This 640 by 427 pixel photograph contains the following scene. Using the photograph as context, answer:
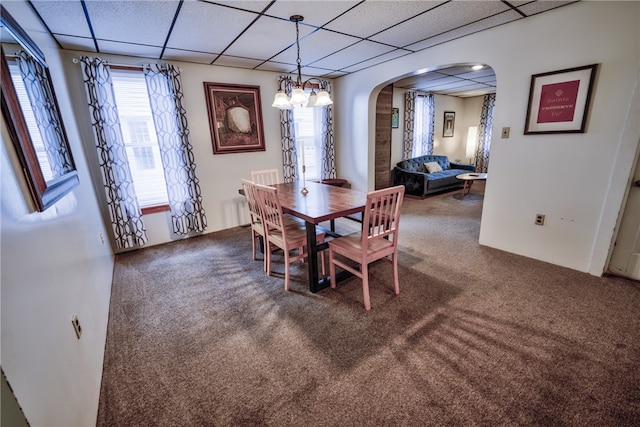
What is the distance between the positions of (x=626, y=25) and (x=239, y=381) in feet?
12.1

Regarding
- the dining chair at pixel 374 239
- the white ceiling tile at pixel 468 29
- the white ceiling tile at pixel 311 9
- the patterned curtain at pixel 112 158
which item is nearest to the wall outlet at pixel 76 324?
the dining chair at pixel 374 239

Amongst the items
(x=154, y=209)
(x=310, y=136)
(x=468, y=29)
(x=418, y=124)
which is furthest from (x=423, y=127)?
(x=154, y=209)

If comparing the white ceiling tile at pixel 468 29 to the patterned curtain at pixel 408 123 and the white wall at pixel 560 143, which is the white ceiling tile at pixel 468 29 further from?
the patterned curtain at pixel 408 123

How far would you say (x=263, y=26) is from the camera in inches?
95.8

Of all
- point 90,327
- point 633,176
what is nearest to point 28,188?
point 90,327

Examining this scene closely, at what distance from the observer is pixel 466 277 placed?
2484 mm

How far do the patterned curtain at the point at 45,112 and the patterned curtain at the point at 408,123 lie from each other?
5.97 meters

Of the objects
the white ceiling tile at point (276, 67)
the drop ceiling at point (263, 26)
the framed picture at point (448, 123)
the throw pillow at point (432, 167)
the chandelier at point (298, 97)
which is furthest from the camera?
the framed picture at point (448, 123)

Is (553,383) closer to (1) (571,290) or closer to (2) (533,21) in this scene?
(1) (571,290)

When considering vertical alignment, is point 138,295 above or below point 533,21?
below

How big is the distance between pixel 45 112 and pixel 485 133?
8.65m

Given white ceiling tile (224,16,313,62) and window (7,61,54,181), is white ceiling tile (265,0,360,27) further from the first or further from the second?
window (7,61,54,181)

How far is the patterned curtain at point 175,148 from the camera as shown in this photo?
3.23 metres

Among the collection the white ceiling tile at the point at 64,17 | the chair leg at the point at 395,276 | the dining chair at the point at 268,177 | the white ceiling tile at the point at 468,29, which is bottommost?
the chair leg at the point at 395,276
